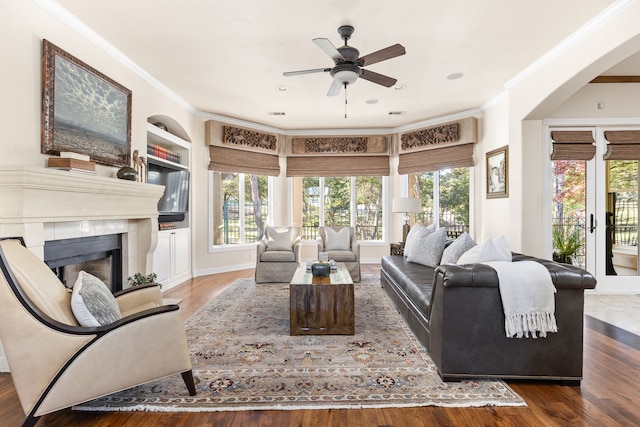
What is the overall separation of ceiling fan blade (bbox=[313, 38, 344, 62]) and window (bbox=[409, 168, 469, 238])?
3845 mm

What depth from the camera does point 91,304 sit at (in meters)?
1.83

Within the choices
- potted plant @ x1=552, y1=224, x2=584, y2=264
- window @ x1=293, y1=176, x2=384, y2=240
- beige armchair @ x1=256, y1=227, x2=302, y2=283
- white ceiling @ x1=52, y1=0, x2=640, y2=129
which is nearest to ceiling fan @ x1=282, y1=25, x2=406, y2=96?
white ceiling @ x1=52, y1=0, x2=640, y2=129

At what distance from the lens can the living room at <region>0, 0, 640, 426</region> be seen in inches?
101

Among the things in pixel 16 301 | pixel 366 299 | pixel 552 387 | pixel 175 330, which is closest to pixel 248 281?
pixel 366 299

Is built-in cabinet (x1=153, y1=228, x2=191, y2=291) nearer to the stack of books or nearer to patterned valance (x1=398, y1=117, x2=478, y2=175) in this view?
the stack of books

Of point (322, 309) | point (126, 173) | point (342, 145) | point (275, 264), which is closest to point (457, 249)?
point (322, 309)

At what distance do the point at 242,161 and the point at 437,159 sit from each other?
3505mm

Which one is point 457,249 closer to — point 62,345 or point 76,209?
point 62,345

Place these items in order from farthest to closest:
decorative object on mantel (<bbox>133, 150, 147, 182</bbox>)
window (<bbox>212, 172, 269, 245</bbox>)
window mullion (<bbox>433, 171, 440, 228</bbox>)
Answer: window mullion (<bbox>433, 171, 440, 228</bbox>)
window (<bbox>212, 172, 269, 245</bbox>)
decorative object on mantel (<bbox>133, 150, 147, 182</bbox>)

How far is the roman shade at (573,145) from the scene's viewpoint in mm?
4363

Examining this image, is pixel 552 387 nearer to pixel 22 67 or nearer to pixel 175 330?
pixel 175 330

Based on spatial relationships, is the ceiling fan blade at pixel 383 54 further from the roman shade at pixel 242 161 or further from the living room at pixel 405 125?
the roman shade at pixel 242 161

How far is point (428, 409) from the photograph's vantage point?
1873mm

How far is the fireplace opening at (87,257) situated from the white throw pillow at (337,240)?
2.98m
